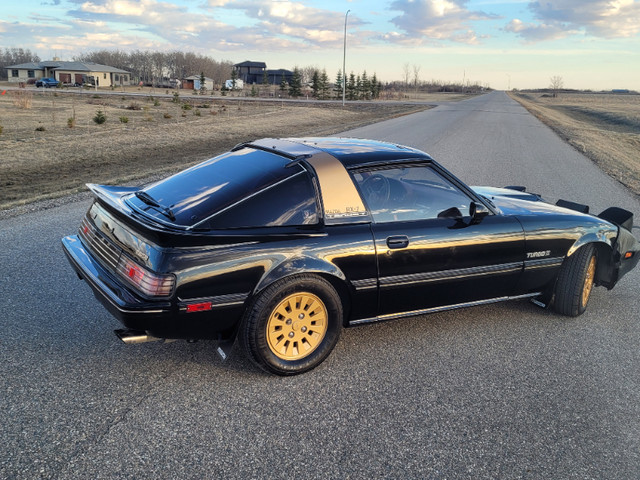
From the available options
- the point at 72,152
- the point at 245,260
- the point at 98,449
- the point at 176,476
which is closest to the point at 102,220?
the point at 245,260

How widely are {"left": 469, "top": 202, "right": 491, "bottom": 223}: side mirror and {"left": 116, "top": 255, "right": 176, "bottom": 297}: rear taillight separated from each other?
2210 mm

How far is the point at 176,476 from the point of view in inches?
98.7

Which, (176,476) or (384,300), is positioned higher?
(384,300)

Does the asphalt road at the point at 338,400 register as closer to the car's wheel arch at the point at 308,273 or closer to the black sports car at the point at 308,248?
the black sports car at the point at 308,248

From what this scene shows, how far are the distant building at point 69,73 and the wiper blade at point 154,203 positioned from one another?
91.2 meters

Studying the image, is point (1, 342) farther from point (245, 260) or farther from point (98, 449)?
point (245, 260)

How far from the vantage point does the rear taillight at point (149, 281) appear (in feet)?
9.85

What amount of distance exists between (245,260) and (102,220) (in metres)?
1.18

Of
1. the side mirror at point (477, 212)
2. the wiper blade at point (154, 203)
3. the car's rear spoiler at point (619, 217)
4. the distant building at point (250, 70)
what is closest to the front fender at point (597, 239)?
the car's rear spoiler at point (619, 217)

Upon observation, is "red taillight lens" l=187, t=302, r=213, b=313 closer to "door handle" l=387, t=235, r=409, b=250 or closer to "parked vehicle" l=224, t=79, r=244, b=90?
"door handle" l=387, t=235, r=409, b=250

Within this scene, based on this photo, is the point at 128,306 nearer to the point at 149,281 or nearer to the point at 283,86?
the point at 149,281

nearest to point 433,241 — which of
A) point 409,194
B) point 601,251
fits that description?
point 409,194

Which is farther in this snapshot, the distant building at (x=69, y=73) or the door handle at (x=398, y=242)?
the distant building at (x=69, y=73)

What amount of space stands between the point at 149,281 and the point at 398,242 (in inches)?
64.3
